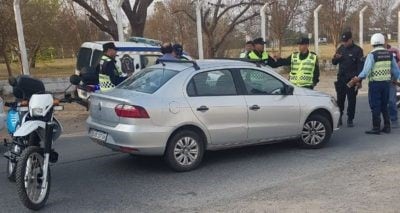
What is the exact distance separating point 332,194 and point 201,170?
6.25 ft

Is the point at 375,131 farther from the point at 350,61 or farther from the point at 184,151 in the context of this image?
the point at 184,151

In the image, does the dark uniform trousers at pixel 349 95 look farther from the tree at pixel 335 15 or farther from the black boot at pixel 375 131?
the tree at pixel 335 15

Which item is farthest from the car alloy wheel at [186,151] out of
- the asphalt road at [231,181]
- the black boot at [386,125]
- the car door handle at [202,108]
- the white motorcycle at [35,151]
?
the black boot at [386,125]

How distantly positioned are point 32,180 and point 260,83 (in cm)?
359

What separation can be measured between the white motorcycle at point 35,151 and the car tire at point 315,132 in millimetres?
3811

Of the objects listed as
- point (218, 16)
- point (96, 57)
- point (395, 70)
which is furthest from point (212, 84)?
point (218, 16)

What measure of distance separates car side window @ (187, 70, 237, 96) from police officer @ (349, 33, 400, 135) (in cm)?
309

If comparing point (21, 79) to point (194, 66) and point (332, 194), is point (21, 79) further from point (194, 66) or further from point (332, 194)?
point (332, 194)

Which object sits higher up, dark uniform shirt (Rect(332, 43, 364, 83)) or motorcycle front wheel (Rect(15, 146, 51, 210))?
dark uniform shirt (Rect(332, 43, 364, 83))

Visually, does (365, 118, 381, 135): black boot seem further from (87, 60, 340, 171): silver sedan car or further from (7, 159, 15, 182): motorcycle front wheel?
(7, 159, 15, 182): motorcycle front wheel

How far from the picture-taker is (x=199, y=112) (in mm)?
6559

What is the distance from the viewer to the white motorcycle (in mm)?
4980

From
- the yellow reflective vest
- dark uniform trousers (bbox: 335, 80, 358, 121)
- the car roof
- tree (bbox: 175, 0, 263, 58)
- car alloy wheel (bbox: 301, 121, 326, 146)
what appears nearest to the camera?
the car roof

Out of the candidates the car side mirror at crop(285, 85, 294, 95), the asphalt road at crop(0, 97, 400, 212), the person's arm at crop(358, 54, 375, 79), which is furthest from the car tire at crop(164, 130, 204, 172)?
the person's arm at crop(358, 54, 375, 79)
